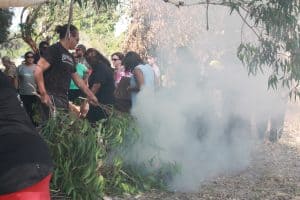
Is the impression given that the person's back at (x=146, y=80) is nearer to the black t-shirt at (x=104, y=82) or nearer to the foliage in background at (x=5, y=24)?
the black t-shirt at (x=104, y=82)

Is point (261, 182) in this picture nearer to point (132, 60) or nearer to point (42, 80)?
point (132, 60)

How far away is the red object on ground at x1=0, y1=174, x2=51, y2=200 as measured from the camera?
2.25 meters

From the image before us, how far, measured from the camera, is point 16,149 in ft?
7.45

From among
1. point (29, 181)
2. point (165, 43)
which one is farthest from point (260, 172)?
point (165, 43)

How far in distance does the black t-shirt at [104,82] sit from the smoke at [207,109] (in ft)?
1.33

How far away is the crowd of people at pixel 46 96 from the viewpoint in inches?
89.3

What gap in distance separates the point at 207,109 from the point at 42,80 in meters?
3.31

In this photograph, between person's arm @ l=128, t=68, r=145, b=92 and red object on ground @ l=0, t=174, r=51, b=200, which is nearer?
red object on ground @ l=0, t=174, r=51, b=200

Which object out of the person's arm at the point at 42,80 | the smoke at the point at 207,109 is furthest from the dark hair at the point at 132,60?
the person's arm at the point at 42,80

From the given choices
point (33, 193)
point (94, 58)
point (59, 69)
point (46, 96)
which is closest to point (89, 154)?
point (46, 96)

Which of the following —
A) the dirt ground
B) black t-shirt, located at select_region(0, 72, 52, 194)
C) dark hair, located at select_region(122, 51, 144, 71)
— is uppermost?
black t-shirt, located at select_region(0, 72, 52, 194)

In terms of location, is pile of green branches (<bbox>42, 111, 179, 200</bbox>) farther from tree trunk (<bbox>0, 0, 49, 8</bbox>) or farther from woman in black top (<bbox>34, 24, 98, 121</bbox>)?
tree trunk (<bbox>0, 0, 49, 8</bbox>)

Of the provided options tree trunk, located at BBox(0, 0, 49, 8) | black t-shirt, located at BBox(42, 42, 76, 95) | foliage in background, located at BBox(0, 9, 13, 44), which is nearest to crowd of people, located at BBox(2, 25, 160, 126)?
black t-shirt, located at BBox(42, 42, 76, 95)

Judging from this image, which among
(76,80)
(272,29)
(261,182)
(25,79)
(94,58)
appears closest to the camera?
(272,29)
